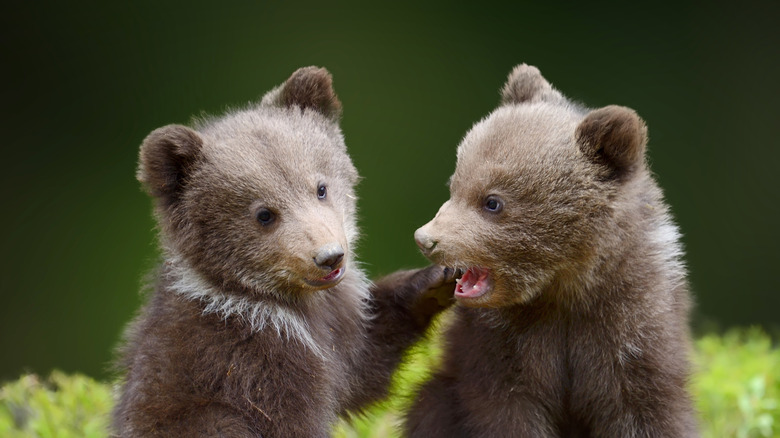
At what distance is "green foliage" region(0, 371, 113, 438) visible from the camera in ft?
23.8

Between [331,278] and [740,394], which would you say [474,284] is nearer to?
[331,278]

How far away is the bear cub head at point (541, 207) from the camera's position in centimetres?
522

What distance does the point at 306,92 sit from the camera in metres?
6.15

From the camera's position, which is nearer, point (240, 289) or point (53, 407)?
point (240, 289)

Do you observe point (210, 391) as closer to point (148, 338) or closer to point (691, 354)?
point (148, 338)

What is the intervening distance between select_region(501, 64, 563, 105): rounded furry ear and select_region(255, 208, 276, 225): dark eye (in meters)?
1.63

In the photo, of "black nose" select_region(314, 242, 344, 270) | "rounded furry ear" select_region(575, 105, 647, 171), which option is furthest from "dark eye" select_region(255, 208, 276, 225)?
"rounded furry ear" select_region(575, 105, 647, 171)

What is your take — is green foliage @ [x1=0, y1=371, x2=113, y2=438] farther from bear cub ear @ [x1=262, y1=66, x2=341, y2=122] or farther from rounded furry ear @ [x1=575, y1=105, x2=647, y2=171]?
rounded furry ear @ [x1=575, y1=105, x2=647, y2=171]

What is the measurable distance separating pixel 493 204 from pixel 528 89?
956 millimetres

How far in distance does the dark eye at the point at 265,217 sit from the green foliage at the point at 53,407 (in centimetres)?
236

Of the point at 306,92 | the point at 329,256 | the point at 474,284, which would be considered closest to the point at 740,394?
the point at 474,284

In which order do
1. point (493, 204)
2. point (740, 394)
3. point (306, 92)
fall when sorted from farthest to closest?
point (740, 394), point (306, 92), point (493, 204)

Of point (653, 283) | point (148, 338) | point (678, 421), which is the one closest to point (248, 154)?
point (148, 338)

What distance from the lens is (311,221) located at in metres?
5.39
